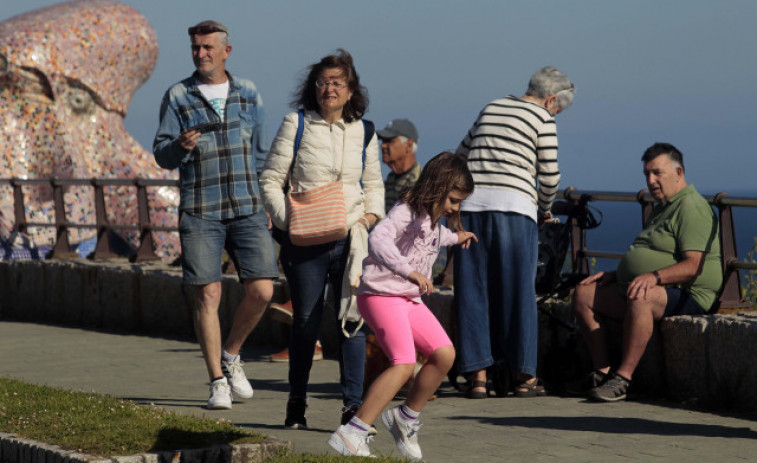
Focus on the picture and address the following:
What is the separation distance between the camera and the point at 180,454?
5.64 m

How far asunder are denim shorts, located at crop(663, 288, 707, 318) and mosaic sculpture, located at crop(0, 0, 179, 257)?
67.2 feet

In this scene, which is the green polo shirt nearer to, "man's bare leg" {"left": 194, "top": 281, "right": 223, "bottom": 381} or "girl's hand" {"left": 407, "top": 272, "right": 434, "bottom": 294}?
"man's bare leg" {"left": 194, "top": 281, "right": 223, "bottom": 381}

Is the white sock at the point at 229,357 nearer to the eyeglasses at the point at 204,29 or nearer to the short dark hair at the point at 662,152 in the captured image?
the eyeglasses at the point at 204,29

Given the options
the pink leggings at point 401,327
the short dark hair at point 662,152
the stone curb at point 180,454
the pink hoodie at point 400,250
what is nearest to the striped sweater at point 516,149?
the short dark hair at point 662,152

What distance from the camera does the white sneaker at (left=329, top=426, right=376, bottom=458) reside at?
578cm

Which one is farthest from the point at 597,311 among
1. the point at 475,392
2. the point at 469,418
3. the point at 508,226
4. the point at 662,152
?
the point at 469,418

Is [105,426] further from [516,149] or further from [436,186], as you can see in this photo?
[516,149]

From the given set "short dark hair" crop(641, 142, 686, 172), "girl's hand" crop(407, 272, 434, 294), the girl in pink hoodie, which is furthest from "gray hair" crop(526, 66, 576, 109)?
"girl's hand" crop(407, 272, 434, 294)

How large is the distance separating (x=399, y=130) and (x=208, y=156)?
2.48m

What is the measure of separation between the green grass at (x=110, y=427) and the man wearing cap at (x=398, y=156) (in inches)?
124

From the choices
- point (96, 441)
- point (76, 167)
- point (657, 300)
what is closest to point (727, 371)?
point (657, 300)

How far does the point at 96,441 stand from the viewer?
5.91 meters

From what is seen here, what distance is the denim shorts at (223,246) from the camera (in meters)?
7.51

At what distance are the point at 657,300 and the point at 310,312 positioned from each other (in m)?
2.06
